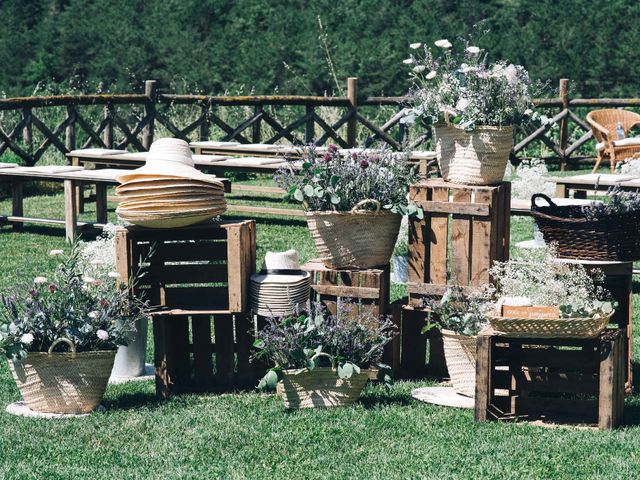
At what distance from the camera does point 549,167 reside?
15.3 m

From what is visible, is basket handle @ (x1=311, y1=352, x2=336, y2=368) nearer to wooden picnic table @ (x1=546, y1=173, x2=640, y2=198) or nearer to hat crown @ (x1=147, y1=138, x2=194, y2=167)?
hat crown @ (x1=147, y1=138, x2=194, y2=167)

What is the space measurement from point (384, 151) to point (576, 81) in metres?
19.1

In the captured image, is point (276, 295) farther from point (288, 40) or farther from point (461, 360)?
point (288, 40)

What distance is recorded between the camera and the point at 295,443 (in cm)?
468

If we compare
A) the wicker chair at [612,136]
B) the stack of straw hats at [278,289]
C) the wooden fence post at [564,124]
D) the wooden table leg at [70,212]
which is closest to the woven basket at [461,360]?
the stack of straw hats at [278,289]

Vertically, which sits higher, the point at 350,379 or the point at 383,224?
the point at 383,224

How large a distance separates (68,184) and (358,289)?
480cm

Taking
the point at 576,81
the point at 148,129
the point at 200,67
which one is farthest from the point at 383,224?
the point at 200,67

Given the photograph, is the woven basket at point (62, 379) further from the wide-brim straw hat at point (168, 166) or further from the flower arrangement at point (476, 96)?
the flower arrangement at point (476, 96)

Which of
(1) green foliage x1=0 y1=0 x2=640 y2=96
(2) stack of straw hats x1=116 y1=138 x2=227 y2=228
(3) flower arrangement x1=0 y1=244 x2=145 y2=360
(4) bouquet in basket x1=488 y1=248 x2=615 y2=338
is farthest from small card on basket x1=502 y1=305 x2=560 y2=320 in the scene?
(1) green foliage x1=0 y1=0 x2=640 y2=96

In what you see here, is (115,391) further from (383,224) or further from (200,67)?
(200,67)

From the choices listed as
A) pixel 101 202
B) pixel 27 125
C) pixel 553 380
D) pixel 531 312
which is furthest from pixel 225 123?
pixel 531 312

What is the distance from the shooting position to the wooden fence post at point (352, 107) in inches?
541

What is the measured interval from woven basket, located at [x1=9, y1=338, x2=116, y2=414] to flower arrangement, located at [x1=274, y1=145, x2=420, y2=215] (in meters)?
1.22
